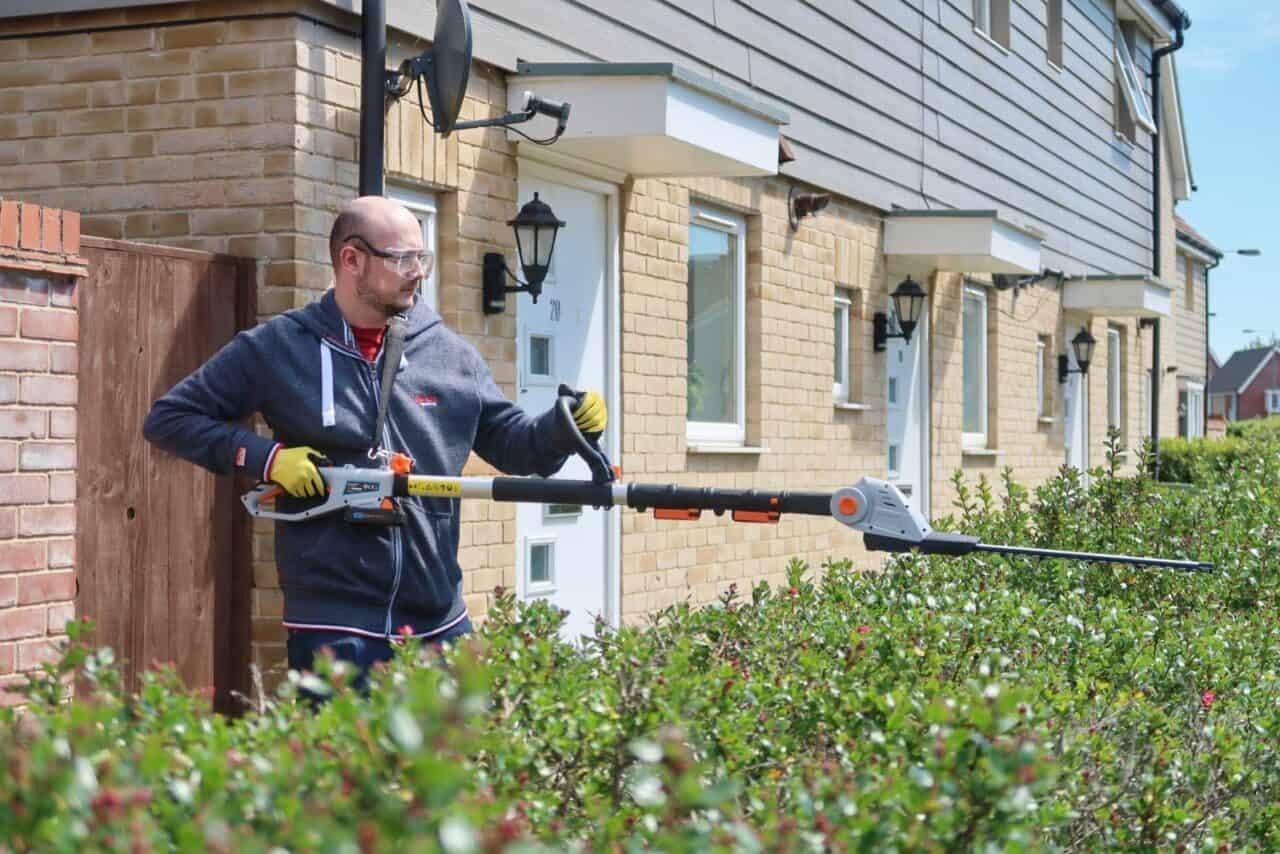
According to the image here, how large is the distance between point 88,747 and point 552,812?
0.82 metres

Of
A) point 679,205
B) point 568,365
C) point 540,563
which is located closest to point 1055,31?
point 679,205

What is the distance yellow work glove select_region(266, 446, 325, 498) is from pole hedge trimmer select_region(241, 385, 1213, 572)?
0.13ft

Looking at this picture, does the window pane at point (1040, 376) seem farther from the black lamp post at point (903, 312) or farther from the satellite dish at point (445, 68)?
the satellite dish at point (445, 68)

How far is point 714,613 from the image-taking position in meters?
4.48

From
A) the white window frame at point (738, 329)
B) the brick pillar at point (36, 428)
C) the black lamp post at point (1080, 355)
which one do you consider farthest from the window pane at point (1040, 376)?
the brick pillar at point (36, 428)

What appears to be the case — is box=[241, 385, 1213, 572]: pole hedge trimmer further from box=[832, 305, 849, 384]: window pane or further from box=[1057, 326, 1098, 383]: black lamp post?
box=[1057, 326, 1098, 383]: black lamp post

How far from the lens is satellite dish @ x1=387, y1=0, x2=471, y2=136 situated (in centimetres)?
668

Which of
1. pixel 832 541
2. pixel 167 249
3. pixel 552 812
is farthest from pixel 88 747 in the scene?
pixel 832 541

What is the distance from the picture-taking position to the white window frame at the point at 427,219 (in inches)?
280

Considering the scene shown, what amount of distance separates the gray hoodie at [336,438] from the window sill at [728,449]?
503 cm

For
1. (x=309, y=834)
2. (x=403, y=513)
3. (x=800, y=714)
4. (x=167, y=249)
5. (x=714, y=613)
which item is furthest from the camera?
(x=167, y=249)

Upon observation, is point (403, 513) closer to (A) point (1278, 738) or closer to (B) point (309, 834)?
(A) point (1278, 738)

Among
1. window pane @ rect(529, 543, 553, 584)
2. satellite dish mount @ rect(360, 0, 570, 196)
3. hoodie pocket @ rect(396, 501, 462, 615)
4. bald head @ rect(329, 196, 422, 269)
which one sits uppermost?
satellite dish mount @ rect(360, 0, 570, 196)

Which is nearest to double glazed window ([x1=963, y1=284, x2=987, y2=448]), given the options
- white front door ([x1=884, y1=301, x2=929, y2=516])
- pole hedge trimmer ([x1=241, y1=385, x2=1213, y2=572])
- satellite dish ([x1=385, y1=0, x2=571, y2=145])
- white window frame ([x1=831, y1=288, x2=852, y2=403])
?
white front door ([x1=884, y1=301, x2=929, y2=516])
